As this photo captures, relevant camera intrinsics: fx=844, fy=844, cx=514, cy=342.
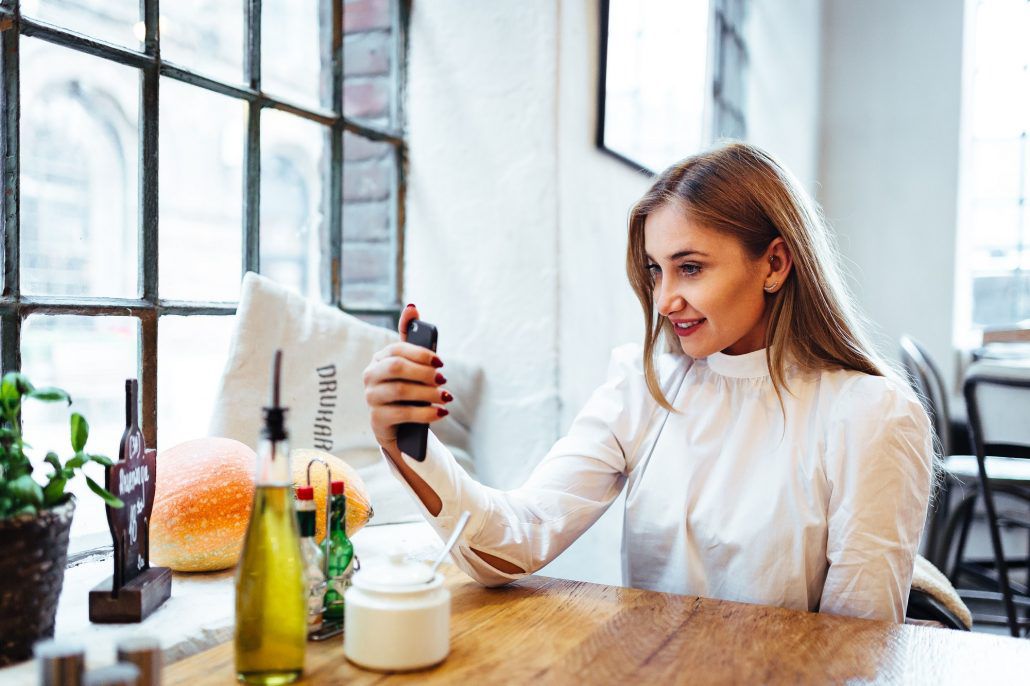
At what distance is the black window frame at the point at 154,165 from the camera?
44.9 inches

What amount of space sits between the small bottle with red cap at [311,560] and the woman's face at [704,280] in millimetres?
668

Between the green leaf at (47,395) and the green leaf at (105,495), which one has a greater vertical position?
the green leaf at (47,395)

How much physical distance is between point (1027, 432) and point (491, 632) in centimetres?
291

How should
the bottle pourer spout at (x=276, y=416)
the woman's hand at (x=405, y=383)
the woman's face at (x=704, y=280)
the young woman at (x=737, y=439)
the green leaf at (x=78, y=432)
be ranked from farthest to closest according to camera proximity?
1. the woman's face at (x=704, y=280)
2. the young woman at (x=737, y=439)
3. the woman's hand at (x=405, y=383)
4. the green leaf at (x=78, y=432)
5. the bottle pourer spout at (x=276, y=416)

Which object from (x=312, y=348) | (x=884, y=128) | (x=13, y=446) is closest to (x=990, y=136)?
(x=884, y=128)

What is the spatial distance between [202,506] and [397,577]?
0.41m

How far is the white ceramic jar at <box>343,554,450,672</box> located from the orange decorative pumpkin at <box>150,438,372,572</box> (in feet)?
1.06

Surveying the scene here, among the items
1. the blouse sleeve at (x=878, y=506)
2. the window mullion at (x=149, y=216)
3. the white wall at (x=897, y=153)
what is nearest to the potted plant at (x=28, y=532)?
the window mullion at (x=149, y=216)

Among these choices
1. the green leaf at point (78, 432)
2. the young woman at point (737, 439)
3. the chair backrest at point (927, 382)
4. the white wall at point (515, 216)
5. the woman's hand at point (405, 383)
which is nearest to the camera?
the green leaf at point (78, 432)

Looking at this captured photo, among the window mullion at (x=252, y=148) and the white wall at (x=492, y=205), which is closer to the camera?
the window mullion at (x=252, y=148)

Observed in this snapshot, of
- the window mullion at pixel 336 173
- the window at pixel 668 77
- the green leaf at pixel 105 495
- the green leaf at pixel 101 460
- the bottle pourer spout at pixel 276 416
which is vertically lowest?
the green leaf at pixel 105 495

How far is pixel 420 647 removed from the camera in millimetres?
750

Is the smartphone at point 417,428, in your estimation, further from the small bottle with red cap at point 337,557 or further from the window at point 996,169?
the window at point 996,169

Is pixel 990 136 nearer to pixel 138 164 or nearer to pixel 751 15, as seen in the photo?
pixel 751 15
